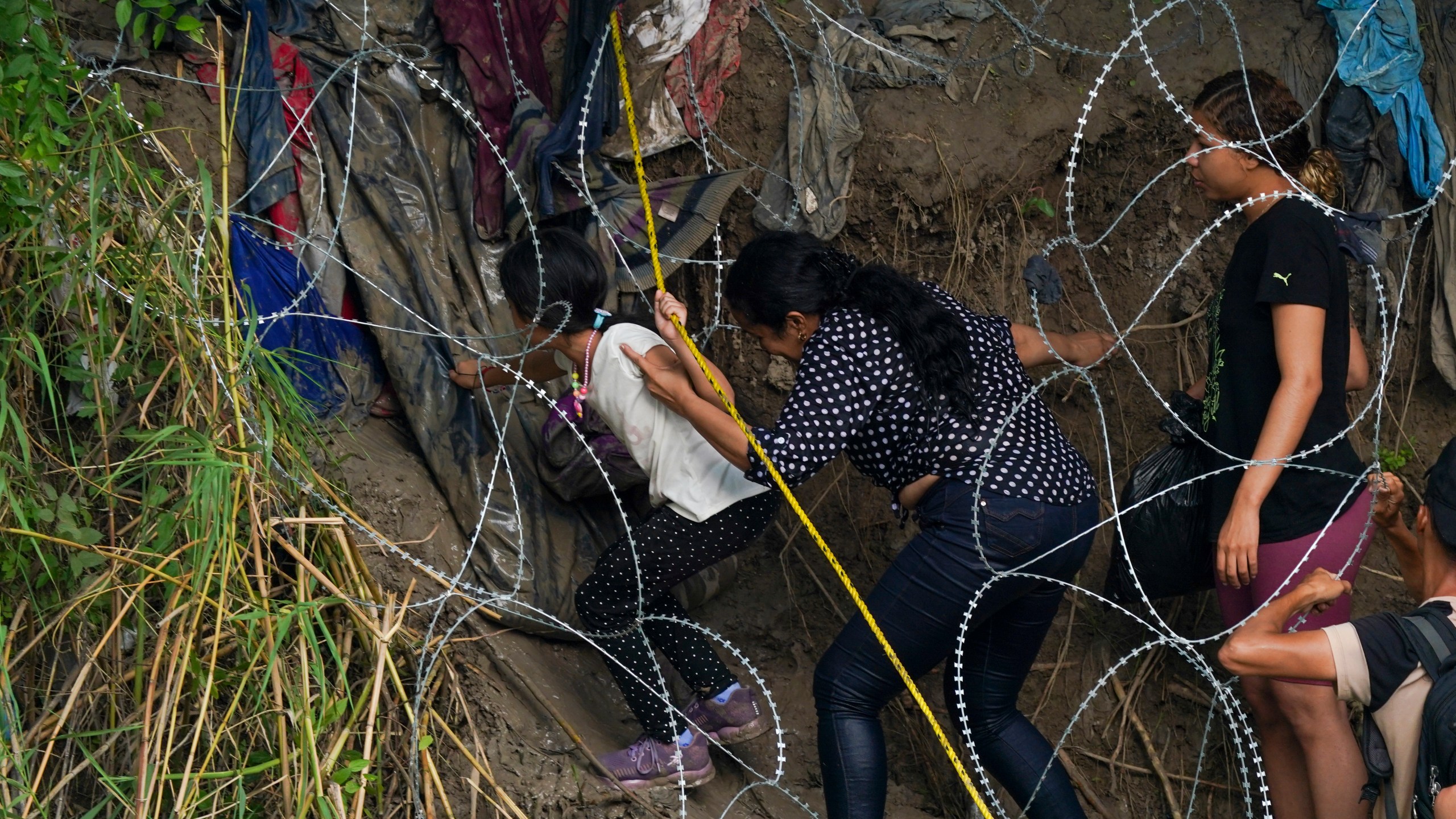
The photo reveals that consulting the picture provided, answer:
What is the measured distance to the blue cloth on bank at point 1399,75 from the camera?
4.15 metres

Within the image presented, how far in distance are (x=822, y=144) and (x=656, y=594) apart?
1.83 metres

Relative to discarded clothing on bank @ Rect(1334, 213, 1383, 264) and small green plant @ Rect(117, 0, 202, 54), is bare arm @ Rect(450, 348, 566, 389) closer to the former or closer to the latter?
small green plant @ Rect(117, 0, 202, 54)

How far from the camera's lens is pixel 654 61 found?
14.4 feet

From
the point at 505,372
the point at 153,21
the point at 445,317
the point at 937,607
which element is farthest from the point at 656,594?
the point at 153,21

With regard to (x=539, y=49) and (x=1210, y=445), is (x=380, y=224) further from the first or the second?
(x=1210, y=445)

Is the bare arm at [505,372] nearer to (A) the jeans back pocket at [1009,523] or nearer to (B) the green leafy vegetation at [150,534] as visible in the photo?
(B) the green leafy vegetation at [150,534]

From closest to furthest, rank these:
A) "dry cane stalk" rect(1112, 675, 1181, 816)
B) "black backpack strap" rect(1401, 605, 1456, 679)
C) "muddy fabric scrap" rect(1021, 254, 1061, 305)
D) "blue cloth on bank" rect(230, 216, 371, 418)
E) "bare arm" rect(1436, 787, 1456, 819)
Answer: "bare arm" rect(1436, 787, 1456, 819) < "black backpack strap" rect(1401, 605, 1456, 679) < "blue cloth on bank" rect(230, 216, 371, 418) < "dry cane stalk" rect(1112, 675, 1181, 816) < "muddy fabric scrap" rect(1021, 254, 1061, 305)

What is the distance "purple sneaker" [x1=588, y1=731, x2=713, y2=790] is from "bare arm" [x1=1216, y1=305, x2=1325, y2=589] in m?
1.47

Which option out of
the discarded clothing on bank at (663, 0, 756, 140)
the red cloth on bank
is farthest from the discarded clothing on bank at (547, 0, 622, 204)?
the red cloth on bank

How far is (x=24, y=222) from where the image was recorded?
116 inches

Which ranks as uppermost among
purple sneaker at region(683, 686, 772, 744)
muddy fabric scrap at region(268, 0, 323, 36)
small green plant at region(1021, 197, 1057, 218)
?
small green plant at region(1021, 197, 1057, 218)

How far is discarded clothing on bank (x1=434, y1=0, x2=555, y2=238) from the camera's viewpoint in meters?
4.25

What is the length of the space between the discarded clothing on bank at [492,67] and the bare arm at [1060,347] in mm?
1783

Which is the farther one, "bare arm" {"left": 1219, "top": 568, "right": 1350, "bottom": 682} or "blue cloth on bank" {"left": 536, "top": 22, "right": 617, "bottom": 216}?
"blue cloth on bank" {"left": 536, "top": 22, "right": 617, "bottom": 216}
